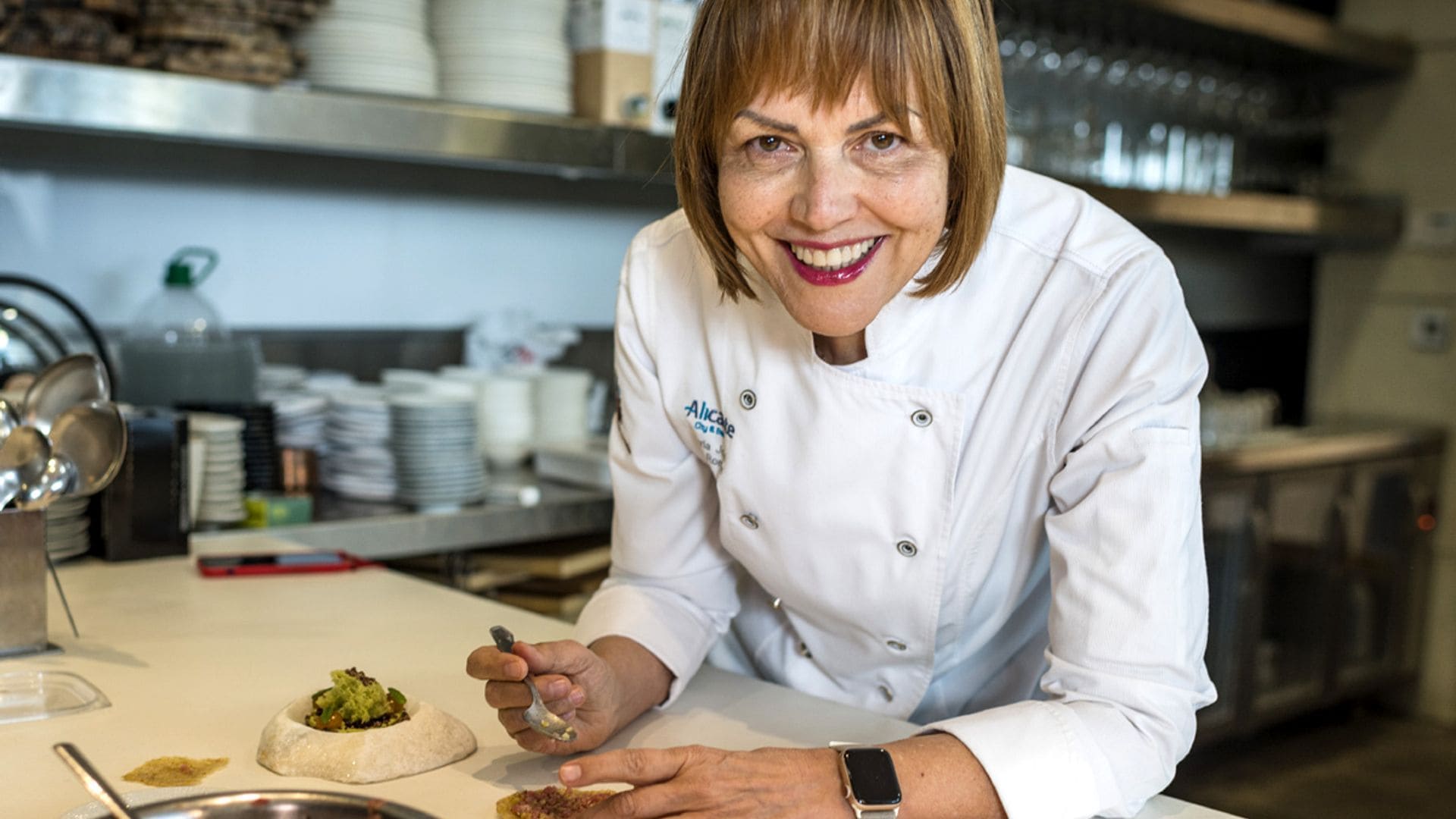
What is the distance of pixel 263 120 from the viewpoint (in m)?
2.31

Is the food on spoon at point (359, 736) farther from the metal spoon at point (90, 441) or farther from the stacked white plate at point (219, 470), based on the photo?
the stacked white plate at point (219, 470)

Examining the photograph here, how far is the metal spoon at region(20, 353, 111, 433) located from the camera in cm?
151

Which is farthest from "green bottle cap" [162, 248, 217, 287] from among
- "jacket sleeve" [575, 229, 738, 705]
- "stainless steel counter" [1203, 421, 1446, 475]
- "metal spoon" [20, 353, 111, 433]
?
"stainless steel counter" [1203, 421, 1446, 475]

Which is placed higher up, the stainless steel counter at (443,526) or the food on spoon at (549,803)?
the food on spoon at (549,803)

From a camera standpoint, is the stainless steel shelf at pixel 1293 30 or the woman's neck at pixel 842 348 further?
the stainless steel shelf at pixel 1293 30

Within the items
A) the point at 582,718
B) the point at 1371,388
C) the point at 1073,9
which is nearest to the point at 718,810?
the point at 582,718

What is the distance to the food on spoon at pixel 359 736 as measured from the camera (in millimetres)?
1097

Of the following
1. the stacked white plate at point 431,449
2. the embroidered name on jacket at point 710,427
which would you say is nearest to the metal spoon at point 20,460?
the embroidered name on jacket at point 710,427

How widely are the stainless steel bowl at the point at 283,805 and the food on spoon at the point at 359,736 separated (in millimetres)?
93

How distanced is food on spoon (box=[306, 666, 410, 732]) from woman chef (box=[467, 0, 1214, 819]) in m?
0.09

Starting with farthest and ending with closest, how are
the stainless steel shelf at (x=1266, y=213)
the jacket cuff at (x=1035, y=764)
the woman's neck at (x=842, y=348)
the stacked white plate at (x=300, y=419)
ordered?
the stainless steel shelf at (x=1266, y=213) < the stacked white plate at (x=300, y=419) < the woman's neck at (x=842, y=348) < the jacket cuff at (x=1035, y=764)

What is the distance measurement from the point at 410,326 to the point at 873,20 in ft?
7.25

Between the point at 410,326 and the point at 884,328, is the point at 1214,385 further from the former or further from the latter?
the point at 884,328

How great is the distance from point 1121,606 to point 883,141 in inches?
17.4
